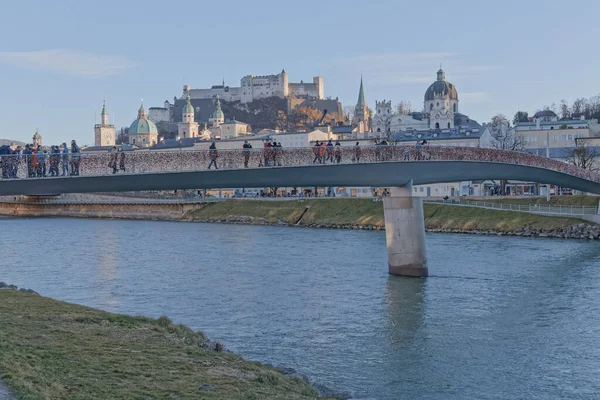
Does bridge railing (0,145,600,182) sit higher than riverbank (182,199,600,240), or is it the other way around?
bridge railing (0,145,600,182)

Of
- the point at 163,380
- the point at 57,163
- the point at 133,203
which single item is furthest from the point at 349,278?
the point at 133,203

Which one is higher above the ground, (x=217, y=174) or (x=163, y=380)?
(x=217, y=174)

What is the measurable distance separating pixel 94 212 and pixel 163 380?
106460 millimetres

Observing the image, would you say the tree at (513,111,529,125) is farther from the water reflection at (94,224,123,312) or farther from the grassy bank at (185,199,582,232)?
the water reflection at (94,224,123,312)

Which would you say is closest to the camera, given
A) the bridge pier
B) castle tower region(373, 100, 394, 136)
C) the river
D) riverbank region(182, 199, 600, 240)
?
the river

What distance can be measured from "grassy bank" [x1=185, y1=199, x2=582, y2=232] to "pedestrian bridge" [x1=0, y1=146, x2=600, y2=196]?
23073mm

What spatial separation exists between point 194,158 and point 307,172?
604cm

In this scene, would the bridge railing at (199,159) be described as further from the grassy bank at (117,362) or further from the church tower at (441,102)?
the church tower at (441,102)

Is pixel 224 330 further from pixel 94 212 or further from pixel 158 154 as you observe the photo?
pixel 94 212

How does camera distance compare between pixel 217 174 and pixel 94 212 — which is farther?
pixel 94 212

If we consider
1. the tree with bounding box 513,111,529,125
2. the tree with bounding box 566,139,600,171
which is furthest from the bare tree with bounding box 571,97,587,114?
the tree with bounding box 566,139,600,171

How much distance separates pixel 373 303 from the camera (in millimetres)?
35000

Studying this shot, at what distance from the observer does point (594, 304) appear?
34.8 metres

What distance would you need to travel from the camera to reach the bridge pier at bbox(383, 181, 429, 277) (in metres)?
43.9
